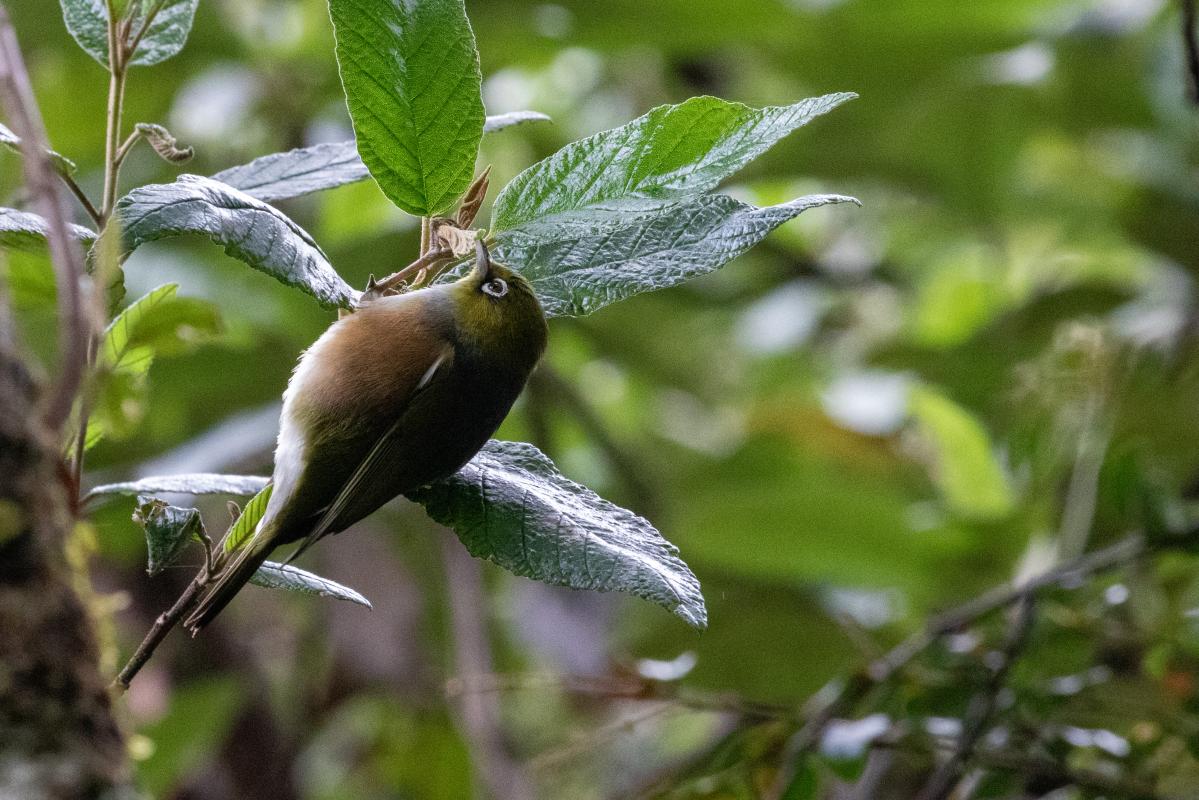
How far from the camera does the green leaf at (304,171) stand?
1205 mm

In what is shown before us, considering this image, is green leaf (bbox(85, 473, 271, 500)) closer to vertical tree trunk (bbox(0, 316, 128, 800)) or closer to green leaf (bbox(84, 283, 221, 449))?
green leaf (bbox(84, 283, 221, 449))

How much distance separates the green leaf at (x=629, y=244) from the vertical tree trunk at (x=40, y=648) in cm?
51

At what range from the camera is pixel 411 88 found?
1064mm

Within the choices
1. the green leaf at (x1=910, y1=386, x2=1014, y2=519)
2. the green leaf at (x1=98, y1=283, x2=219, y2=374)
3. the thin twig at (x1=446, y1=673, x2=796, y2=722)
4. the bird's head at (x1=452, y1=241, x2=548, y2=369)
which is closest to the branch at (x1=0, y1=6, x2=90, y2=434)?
the green leaf at (x1=98, y1=283, x2=219, y2=374)

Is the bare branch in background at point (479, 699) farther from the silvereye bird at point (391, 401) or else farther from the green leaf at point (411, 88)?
the green leaf at point (411, 88)

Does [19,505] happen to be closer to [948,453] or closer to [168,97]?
[948,453]

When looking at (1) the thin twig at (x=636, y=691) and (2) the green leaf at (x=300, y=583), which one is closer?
(2) the green leaf at (x=300, y=583)

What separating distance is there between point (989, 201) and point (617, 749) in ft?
6.27

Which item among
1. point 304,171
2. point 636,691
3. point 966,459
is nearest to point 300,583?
point 304,171

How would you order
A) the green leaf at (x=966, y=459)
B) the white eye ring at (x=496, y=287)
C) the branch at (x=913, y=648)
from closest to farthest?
the white eye ring at (x=496, y=287) → the branch at (x=913, y=648) → the green leaf at (x=966, y=459)

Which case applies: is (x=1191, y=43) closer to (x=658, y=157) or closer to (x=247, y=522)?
(x=658, y=157)

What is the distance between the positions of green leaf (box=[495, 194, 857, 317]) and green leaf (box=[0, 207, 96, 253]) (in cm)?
35

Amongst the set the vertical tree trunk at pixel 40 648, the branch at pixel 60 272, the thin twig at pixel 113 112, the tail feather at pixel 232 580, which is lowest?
the tail feather at pixel 232 580

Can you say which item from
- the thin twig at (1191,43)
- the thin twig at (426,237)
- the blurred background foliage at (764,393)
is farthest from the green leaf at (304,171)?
the blurred background foliage at (764,393)
